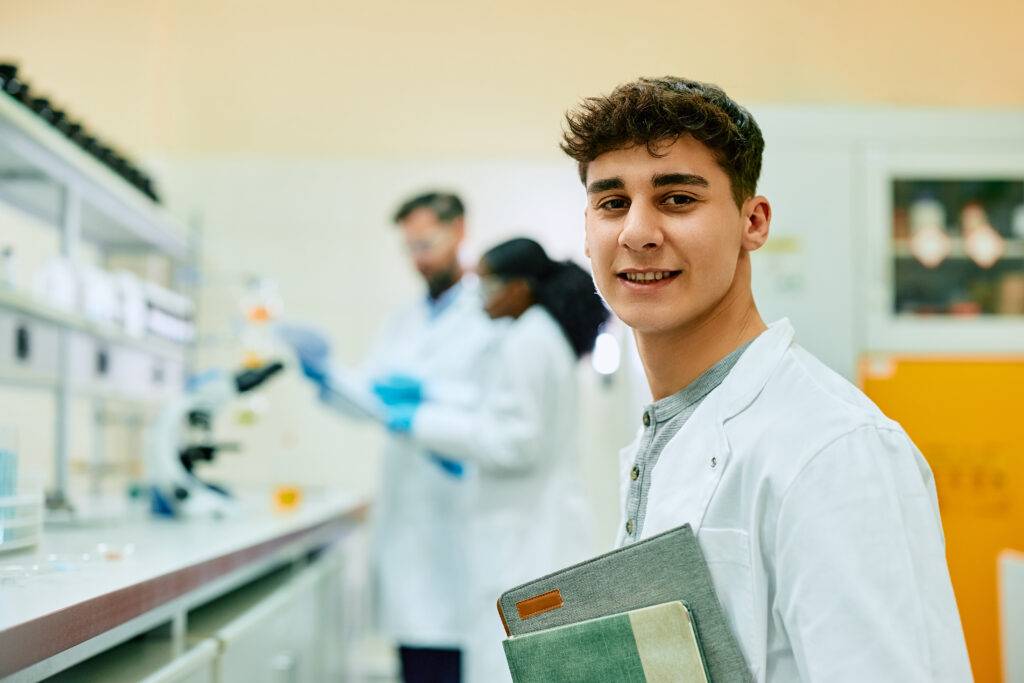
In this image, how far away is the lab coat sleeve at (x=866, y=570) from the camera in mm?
706

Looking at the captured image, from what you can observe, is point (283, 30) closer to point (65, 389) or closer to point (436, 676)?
point (65, 389)

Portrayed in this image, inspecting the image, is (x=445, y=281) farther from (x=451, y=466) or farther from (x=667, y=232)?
(x=667, y=232)

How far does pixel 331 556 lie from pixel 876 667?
8.05 ft

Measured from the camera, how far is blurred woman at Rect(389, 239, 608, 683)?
2479 millimetres

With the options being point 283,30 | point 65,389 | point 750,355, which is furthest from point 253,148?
point 750,355

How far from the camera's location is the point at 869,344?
2729 millimetres

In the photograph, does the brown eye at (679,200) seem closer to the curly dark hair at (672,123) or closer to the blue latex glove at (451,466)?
the curly dark hair at (672,123)

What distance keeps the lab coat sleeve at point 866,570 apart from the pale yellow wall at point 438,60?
84 cm

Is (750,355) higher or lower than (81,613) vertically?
higher

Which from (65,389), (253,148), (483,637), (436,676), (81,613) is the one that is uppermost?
(253,148)

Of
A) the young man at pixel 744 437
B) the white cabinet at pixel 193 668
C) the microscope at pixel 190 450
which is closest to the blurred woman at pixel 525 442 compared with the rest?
the microscope at pixel 190 450

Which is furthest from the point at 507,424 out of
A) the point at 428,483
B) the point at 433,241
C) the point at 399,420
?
the point at 433,241

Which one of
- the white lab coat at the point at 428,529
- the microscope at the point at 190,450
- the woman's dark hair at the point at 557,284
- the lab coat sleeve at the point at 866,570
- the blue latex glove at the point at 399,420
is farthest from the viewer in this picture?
the white lab coat at the point at 428,529

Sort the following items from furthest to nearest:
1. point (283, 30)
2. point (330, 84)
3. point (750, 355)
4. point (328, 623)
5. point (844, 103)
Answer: point (330, 84)
point (283, 30)
point (328, 623)
point (844, 103)
point (750, 355)
